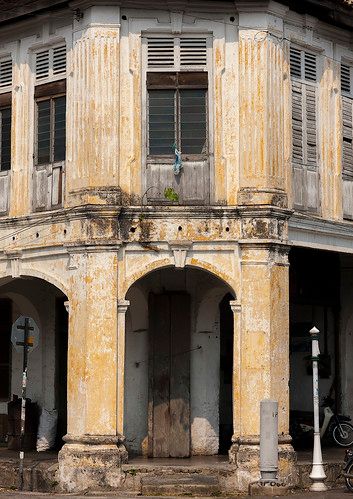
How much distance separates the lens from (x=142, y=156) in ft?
66.5

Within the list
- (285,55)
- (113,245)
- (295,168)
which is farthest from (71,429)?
(285,55)

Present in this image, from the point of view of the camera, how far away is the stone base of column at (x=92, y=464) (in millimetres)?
19188

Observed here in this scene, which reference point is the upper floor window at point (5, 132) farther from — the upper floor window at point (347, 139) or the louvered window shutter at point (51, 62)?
the upper floor window at point (347, 139)

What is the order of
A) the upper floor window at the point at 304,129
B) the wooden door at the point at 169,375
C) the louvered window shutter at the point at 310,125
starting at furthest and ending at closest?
the wooden door at the point at 169,375
the louvered window shutter at the point at 310,125
the upper floor window at the point at 304,129

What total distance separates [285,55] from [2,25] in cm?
539

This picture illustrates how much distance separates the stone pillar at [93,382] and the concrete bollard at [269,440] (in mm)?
2648

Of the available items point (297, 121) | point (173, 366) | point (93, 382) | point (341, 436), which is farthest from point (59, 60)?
point (341, 436)

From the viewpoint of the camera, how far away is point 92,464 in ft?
63.2

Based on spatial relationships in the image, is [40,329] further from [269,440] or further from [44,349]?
[269,440]

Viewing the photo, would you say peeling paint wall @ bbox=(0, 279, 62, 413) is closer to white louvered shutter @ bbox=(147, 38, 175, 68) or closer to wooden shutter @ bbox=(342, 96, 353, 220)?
white louvered shutter @ bbox=(147, 38, 175, 68)

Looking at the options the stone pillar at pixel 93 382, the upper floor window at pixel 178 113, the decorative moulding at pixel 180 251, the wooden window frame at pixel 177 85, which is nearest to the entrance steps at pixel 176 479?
the stone pillar at pixel 93 382

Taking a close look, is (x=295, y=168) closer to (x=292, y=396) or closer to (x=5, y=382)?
(x=292, y=396)

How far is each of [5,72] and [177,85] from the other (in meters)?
3.72

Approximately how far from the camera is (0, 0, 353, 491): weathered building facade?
19.7 m
